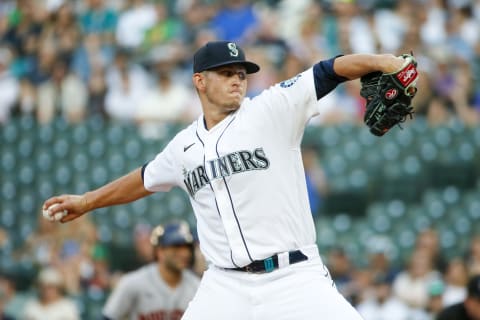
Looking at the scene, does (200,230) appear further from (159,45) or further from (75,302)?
(159,45)

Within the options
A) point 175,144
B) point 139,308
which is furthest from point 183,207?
point 175,144

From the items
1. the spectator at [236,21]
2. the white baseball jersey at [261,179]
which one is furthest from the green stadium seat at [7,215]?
the white baseball jersey at [261,179]

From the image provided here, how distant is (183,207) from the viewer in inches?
440

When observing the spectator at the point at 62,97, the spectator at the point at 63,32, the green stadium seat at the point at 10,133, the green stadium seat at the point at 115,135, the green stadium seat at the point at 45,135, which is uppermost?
the spectator at the point at 63,32

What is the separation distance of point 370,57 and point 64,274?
259 inches

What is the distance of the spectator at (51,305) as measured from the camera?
378 inches

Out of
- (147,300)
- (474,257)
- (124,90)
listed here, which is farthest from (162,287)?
(124,90)

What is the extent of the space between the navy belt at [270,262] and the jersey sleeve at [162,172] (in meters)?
0.72

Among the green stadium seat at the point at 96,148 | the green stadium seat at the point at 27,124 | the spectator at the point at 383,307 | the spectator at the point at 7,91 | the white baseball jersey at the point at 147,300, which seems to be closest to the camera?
the white baseball jersey at the point at 147,300

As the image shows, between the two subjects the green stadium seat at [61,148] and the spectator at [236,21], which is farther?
the spectator at [236,21]

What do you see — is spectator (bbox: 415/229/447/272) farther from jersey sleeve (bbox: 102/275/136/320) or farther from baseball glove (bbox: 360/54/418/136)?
baseball glove (bbox: 360/54/418/136)

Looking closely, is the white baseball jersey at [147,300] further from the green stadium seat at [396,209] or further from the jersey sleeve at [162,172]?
the green stadium seat at [396,209]

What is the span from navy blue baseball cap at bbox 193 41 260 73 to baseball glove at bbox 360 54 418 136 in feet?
1.96

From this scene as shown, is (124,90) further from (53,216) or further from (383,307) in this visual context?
(53,216)
